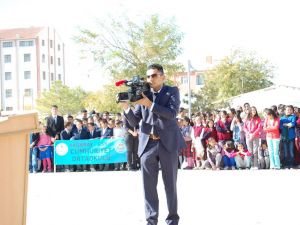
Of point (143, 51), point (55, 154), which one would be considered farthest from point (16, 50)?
point (55, 154)

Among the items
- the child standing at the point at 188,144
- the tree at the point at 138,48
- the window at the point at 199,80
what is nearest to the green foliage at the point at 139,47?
the tree at the point at 138,48

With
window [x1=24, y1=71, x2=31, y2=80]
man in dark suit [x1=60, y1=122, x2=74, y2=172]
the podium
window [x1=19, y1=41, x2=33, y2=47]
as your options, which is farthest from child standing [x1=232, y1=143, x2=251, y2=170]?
window [x1=19, y1=41, x2=33, y2=47]

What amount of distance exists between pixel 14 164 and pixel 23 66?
97186 millimetres

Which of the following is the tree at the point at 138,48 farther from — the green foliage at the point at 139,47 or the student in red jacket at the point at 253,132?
the student in red jacket at the point at 253,132

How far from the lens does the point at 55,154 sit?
61.1ft

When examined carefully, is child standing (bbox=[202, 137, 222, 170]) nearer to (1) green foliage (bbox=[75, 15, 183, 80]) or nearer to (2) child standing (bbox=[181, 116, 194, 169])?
(2) child standing (bbox=[181, 116, 194, 169])

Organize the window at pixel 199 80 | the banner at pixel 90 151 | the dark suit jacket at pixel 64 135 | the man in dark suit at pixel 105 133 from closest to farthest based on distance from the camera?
1. the banner at pixel 90 151
2. the man in dark suit at pixel 105 133
3. the dark suit jacket at pixel 64 135
4. the window at pixel 199 80

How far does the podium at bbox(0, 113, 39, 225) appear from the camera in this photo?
4.96 meters

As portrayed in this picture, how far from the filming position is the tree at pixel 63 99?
77.6 m

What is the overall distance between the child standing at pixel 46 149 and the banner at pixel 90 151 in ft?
1.33

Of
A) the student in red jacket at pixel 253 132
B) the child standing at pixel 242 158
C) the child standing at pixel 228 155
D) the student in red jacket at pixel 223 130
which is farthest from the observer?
the student in red jacket at pixel 223 130

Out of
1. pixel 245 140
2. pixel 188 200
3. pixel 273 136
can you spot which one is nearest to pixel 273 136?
pixel 273 136

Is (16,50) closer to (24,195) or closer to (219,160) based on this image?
(219,160)

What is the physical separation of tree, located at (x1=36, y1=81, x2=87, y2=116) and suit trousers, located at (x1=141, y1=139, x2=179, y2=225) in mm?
70543
